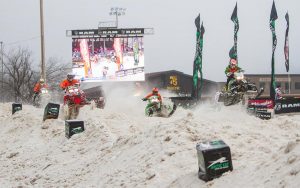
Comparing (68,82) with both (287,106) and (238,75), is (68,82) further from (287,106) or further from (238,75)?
(287,106)

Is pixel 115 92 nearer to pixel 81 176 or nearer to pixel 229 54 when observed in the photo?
pixel 229 54

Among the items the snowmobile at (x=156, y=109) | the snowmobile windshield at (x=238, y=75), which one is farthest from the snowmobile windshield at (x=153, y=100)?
the snowmobile windshield at (x=238, y=75)

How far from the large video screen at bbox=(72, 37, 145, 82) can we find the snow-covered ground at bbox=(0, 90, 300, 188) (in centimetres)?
3350

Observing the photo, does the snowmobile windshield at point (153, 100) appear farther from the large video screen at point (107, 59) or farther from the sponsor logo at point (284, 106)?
the large video screen at point (107, 59)

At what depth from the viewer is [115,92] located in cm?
4759

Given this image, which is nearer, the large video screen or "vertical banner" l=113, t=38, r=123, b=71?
the large video screen

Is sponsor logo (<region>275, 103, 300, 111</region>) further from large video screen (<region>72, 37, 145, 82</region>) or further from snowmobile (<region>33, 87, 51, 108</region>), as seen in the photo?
large video screen (<region>72, 37, 145, 82</region>)

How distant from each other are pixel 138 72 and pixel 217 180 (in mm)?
42321

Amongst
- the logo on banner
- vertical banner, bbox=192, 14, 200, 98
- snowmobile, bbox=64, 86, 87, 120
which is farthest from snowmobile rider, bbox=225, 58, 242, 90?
vertical banner, bbox=192, 14, 200, 98

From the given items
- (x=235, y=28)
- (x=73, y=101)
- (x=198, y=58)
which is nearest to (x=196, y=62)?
(x=198, y=58)

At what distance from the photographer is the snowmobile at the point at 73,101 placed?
54.5ft

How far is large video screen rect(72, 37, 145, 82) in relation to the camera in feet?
154

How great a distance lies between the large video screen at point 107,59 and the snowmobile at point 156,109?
28.2m

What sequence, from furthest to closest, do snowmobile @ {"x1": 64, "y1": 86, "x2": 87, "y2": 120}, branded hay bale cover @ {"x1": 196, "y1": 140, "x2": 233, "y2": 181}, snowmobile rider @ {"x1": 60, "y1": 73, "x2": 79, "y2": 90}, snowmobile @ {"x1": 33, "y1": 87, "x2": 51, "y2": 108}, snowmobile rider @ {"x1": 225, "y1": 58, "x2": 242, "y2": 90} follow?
snowmobile @ {"x1": 33, "y1": 87, "x2": 51, "y2": 108} < snowmobile rider @ {"x1": 225, "y1": 58, "x2": 242, "y2": 90} < snowmobile rider @ {"x1": 60, "y1": 73, "x2": 79, "y2": 90} < snowmobile @ {"x1": 64, "y1": 86, "x2": 87, "y2": 120} < branded hay bale cover @ {"x1": 196, "y1": 140, "x2": 233, "y2": 181}
